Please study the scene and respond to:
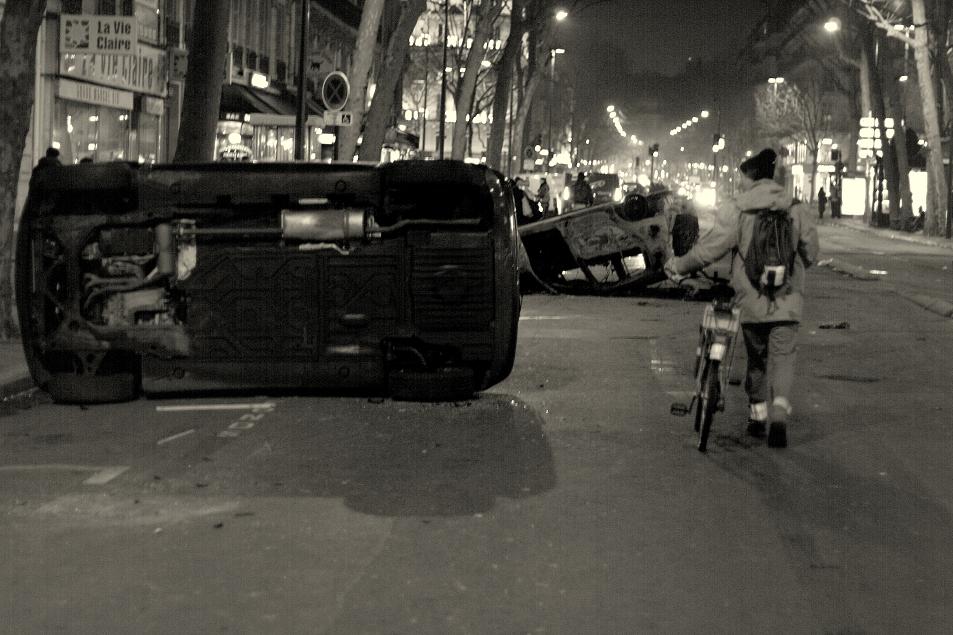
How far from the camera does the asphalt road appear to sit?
18.7 feet

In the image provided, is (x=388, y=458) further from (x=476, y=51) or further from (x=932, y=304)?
(x=476, y=51)

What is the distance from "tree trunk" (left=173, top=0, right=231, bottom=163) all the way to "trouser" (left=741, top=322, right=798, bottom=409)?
43.8 feet

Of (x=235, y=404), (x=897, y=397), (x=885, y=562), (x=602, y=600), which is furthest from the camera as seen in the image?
(x=897, y=397)

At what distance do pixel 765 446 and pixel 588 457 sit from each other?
1.20 m

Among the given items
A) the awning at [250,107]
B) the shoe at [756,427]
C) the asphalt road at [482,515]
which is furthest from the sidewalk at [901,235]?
the shoe at [756,427]

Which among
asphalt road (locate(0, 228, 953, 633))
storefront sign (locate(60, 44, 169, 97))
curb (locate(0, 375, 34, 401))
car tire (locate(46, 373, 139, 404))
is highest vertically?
storefront sign (locate(60, 44, 169, 97))

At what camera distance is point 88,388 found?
10023mm

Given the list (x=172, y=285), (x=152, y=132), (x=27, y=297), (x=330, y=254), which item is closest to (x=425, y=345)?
(x=330, y=254)

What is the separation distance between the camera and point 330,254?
9539 mm

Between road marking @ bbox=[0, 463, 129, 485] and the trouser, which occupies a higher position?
the trouser

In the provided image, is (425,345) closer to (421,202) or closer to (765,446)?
(421,202)

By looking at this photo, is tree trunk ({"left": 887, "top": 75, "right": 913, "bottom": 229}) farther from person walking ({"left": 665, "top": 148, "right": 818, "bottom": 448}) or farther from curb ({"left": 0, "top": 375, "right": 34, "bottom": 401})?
person walking ({"left": 665, "top": 148, "right": 818, "bottom": 448})

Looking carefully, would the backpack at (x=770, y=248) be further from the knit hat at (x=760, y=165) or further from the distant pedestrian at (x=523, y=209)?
the distant pedestrian at (x=523, y=209)

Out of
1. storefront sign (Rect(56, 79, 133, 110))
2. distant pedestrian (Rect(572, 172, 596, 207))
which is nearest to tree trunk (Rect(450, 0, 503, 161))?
distant pedestrian (Rect(572, 172, 596, 207))
